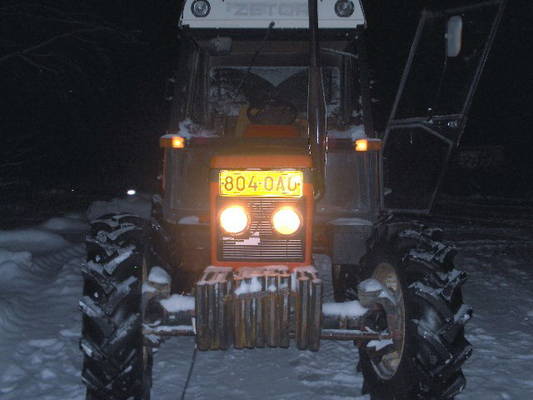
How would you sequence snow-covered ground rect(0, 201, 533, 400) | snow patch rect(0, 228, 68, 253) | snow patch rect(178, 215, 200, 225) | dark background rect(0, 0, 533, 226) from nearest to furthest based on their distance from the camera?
snow-covered ground rect(0, 201, 533, 400) < snow patch rect(178, 215, 200, 225) < snow patch rect(0, 228, 68, 253) < dark background rect(0, 0, 533, 226)

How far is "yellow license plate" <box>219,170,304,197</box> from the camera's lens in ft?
12.5

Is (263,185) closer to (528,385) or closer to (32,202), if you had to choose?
(528,385)

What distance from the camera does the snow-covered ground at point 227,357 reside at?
420cm

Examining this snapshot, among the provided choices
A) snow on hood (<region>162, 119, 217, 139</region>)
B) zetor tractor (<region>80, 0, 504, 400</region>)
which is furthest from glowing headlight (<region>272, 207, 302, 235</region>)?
snow on hood (<region>162, 119, 217, 139</region>)

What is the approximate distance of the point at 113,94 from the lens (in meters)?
35.9

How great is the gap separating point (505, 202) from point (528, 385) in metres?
15.6

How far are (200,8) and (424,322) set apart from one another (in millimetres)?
2968

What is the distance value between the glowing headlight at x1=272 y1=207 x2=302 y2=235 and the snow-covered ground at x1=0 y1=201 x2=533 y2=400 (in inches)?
49.7

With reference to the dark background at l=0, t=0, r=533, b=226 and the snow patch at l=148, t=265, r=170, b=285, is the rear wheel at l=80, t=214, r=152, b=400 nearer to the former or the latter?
the snow patch at l=148, t=265, r=170, b=285

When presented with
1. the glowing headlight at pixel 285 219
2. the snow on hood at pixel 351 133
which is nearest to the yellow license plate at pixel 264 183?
the glowing headlight at pixel 285 219

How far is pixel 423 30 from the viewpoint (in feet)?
13.9

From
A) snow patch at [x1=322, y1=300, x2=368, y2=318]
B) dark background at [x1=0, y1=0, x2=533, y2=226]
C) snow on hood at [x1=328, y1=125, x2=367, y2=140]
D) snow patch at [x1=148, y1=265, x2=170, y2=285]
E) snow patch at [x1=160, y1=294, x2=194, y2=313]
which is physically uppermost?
dark background at [x1=0, y1=0, x2=533, y2=226]

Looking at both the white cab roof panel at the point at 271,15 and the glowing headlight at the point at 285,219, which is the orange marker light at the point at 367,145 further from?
the glowing headlight at the point at 285,219

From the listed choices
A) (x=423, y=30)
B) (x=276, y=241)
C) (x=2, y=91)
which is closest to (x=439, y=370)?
(x=276, y=241)
